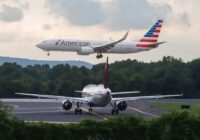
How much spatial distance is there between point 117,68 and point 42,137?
478ft

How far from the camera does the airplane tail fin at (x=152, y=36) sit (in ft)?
398

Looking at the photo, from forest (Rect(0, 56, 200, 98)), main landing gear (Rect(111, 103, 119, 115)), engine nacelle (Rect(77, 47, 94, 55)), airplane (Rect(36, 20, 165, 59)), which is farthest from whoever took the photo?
forest (Rect(0, 56, 200, 98))

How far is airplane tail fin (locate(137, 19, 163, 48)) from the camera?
121244 millimetres

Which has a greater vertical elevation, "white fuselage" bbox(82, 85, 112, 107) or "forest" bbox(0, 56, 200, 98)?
"forest" bbox(0, 56, 200, 98)

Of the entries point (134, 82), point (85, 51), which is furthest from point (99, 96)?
point (134, 82)

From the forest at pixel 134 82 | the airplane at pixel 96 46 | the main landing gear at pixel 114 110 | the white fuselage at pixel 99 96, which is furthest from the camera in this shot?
the forest at pixel 134 82

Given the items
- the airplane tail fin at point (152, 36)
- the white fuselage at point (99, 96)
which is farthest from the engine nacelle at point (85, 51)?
the white fuselage at point (99, 96)

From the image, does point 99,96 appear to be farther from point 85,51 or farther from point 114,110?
point 85,51

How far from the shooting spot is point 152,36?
5089 inches

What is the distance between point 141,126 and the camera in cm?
2739

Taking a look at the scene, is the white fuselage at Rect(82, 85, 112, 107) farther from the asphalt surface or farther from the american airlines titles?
the american airlines titles

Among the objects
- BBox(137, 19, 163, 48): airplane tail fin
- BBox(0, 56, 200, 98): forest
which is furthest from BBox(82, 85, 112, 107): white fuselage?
BBox(0, 56, 200, 98): forest

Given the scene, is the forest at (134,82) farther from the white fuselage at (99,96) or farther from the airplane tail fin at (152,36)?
the white fuselage at (99,96)

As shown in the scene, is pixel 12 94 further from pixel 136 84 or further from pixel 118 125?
pixel 118 125
